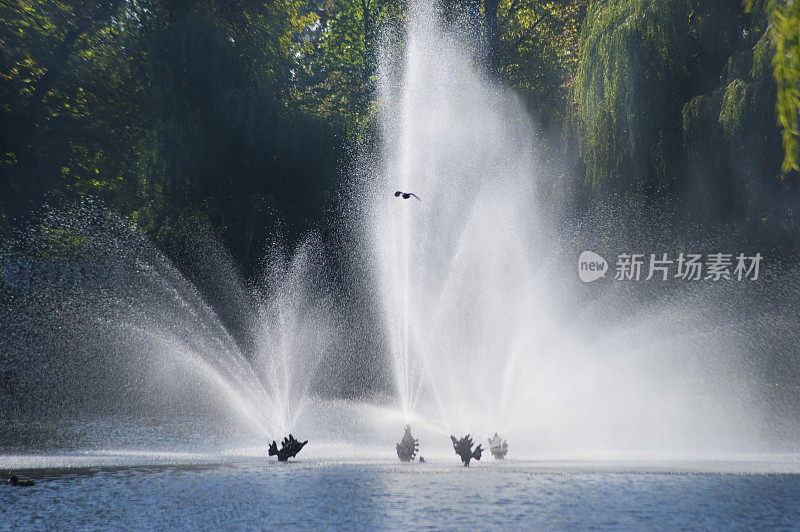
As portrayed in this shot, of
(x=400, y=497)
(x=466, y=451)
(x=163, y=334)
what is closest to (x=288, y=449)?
(x=466, y=451)

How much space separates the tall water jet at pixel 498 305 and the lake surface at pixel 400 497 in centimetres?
693

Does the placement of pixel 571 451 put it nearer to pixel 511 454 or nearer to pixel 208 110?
pixel 511 454

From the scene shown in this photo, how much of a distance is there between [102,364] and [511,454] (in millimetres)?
14391

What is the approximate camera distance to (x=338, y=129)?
25828 millimetres

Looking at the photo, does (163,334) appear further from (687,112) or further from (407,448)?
(687,112)

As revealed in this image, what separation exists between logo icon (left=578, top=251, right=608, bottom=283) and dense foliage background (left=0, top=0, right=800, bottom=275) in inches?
47.6

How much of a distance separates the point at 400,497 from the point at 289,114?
16.1m

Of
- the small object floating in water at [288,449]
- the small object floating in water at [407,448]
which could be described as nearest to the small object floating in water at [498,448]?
the small object floating in water at [407,448]

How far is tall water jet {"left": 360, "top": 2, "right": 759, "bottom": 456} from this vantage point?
21922 millimetres

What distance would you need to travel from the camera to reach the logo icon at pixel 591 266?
21438mm

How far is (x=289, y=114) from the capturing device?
83.7 feet

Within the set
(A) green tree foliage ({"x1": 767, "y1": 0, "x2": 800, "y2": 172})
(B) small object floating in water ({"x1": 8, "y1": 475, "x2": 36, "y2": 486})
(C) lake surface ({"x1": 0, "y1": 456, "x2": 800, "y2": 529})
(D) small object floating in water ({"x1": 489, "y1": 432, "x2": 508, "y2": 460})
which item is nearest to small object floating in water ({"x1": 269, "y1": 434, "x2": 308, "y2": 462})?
(C) lake surface ({"x1": 0, "y1": 456, "x2": 800, "y2": 529})

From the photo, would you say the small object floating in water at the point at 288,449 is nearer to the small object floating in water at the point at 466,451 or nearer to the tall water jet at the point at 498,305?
the small object floating in water at the point at 466,451

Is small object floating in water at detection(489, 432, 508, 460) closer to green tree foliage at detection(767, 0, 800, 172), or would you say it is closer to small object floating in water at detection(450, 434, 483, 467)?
small object floating in water at detection(450, 434, 483, 467)
